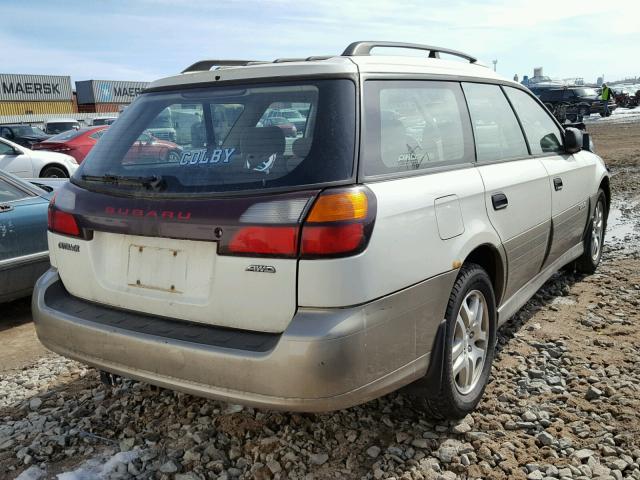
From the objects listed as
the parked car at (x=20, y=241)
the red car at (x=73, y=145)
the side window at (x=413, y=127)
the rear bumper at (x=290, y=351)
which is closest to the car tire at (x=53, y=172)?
the red car at (x=73, y=145)

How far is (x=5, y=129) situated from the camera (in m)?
21.8

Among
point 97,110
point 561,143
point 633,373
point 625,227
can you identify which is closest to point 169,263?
point 633,373

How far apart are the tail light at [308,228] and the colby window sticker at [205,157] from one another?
341 mm

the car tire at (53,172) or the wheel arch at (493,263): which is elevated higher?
the wheel arch at (493,263)

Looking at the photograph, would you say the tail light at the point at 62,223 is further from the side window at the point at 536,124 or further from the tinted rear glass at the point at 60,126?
the tinted rear glass at the point at 60,126

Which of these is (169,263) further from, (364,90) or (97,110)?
(97,110)

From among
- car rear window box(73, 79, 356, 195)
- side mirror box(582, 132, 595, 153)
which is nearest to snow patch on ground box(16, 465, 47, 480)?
car rear window box(73, 79, 356, 195)

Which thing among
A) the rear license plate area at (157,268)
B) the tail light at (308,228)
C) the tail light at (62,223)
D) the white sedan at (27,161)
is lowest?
the white sedan at (27,161)

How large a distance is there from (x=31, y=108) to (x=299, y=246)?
67.6 meters

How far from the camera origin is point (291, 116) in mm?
2498

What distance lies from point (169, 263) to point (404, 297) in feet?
3.21

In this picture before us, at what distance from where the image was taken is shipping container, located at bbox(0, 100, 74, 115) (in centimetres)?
5941

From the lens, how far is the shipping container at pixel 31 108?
5941 centimetres

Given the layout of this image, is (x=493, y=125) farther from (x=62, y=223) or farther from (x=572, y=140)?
(x=62, y=223)
